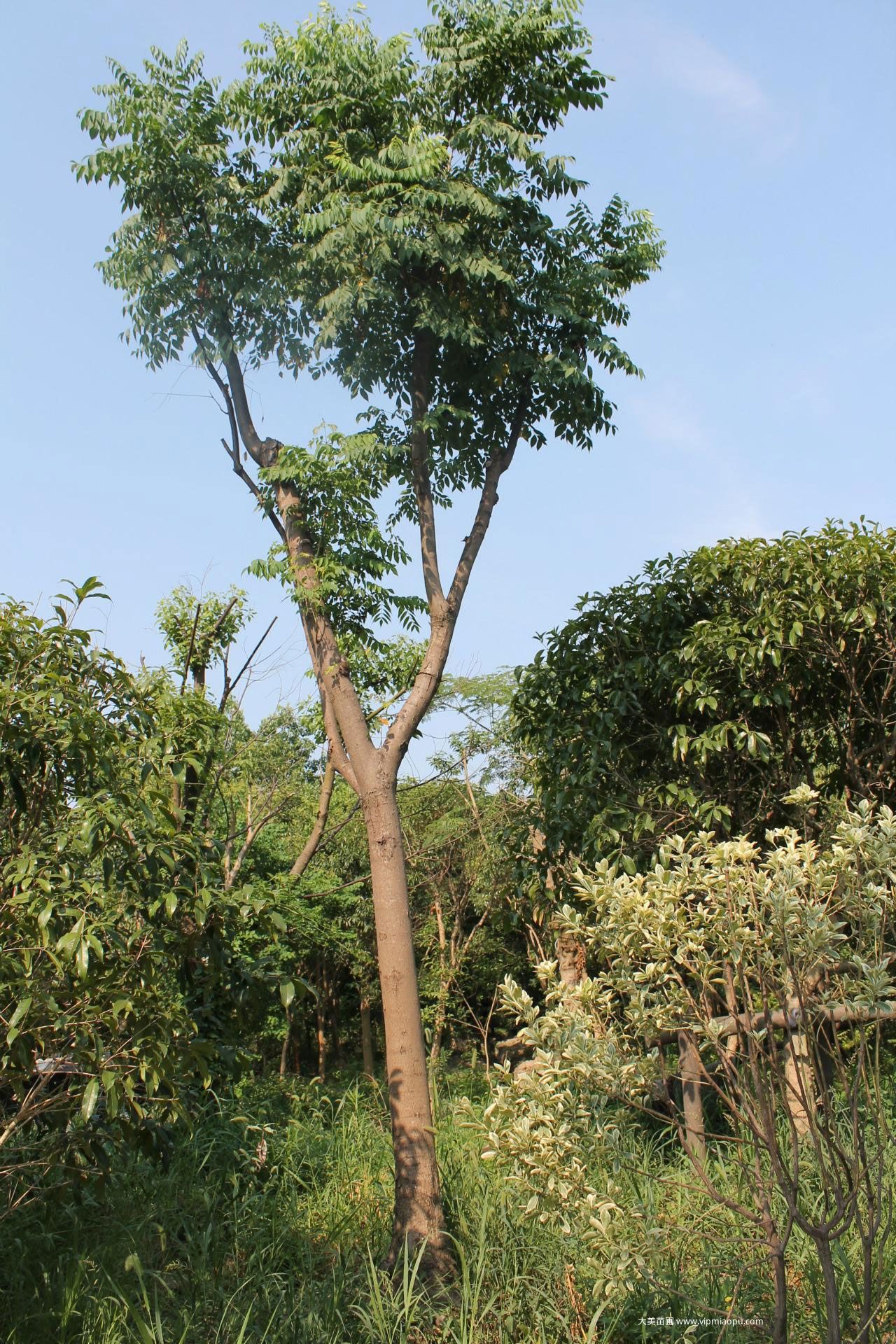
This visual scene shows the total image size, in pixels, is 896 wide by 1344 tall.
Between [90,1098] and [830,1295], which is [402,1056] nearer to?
[90,1098]

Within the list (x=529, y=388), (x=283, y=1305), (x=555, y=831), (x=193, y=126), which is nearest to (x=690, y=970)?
(x=283, y=1305)

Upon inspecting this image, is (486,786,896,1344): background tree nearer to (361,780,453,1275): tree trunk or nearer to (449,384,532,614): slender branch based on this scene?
(361,780,453,1275): tree trunk

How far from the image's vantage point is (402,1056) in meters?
5.06

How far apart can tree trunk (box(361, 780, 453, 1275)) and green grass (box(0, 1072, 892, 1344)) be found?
0.14 meters

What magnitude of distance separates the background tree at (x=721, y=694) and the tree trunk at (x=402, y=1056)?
45.4 inches

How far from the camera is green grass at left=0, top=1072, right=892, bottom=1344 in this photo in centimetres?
382

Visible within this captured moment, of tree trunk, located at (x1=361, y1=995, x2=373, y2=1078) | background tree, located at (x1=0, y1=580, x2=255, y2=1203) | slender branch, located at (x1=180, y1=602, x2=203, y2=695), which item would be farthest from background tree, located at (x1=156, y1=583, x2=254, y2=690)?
tree trunk, located at (x1=361, y1=995, x2=373, y2=1078)

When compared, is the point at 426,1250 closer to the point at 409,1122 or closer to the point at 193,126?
the point at 409,1122

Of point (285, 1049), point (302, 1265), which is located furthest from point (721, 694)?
point (285, 1049)

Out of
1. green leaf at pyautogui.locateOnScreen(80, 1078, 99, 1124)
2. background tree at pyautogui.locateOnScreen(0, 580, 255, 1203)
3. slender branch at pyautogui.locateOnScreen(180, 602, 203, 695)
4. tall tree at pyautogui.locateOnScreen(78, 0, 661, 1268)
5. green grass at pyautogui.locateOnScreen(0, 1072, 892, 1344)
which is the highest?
tall tree at pyautogui.locateOnScreen(78, 0, 661, 1268)

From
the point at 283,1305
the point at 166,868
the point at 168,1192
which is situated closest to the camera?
the point at 166,868

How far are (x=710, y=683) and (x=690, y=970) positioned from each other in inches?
107

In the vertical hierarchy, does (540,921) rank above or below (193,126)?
below

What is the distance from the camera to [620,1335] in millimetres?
3924
